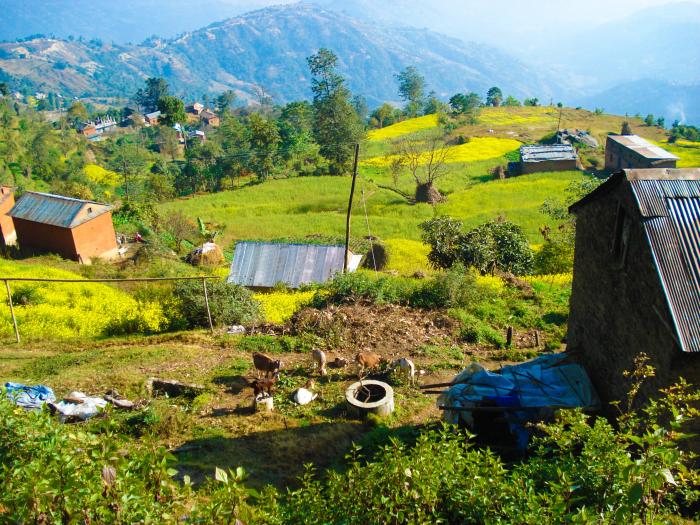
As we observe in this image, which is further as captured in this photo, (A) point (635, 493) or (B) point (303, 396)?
(B) point (303, 396)

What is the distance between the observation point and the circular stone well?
10852 millimetres

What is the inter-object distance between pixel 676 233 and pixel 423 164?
45442 mm

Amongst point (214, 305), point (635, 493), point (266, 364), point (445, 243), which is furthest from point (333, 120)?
point (635, 493)

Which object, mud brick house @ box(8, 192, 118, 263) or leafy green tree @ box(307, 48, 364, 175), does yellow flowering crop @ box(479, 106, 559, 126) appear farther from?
mud brick house @ box(8, 192, 118, 263)

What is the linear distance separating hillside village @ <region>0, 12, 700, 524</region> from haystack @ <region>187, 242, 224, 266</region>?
11 centimetres

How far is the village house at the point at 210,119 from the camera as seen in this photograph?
11612 cm

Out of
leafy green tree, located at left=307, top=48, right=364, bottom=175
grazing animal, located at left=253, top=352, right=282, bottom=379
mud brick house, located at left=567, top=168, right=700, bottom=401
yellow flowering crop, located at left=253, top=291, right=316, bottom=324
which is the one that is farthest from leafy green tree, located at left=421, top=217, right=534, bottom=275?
leafy green tree, located at left=307, top=48, right=364, bottom=175

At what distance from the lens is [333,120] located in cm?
6222

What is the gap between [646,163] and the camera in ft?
139

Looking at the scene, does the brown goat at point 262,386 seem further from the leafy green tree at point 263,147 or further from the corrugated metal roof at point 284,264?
the leafy green tree at point 263,147

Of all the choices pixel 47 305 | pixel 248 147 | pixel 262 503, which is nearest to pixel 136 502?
pixel 262 503

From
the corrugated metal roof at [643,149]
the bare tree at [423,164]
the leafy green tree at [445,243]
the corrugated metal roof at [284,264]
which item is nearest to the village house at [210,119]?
the bare tree at [423,164]

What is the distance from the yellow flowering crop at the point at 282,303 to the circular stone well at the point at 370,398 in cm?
553

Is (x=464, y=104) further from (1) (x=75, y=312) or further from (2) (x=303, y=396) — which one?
(2) (x=303, y=396)
